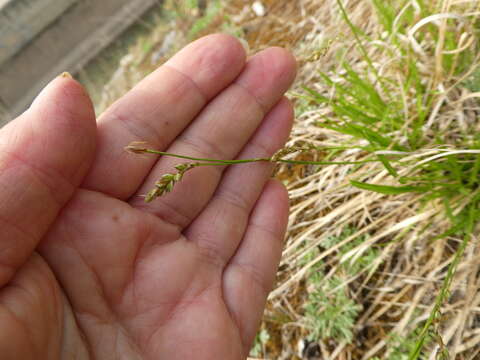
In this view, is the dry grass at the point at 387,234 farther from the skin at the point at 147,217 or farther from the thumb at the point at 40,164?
the thumb at the point at 40,164

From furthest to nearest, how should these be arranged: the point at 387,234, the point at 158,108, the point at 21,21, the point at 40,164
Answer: the point at 21,21 → the point at 387,234 → the point at 158,108 → the point at 40,164

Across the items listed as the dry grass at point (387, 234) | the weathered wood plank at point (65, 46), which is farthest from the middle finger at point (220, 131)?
the weathered wood plank at point (65, 46)

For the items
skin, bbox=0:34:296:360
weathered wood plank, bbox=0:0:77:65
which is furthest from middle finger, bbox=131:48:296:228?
weathered wood plank, bbox=0:0:77:65

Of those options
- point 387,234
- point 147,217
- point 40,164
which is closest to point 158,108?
point 147,217

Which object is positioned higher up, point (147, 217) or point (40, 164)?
point (40, 164)

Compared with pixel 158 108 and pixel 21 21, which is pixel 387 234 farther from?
pixel 21 21

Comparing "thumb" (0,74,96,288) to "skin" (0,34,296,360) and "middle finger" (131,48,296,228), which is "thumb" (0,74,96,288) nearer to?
"skin" (0,34,296,360)

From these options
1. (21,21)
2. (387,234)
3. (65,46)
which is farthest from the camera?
(65,46)
